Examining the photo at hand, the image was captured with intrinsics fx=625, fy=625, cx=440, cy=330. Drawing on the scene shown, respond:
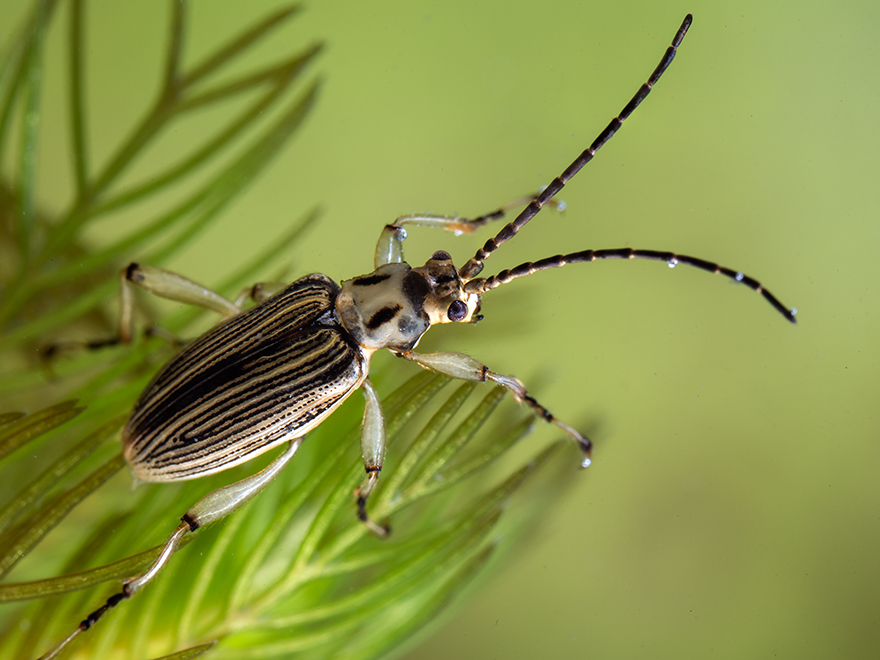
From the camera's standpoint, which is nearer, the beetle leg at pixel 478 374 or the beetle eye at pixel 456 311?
the beetle leg at pixel 478 374

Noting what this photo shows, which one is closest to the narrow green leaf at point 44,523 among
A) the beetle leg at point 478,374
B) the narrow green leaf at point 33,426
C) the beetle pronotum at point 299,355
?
the narrow green leaf at point 33,426

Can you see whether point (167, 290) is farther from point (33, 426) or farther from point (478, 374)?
point (478, 374)

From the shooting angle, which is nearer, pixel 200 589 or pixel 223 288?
pixel 200 589

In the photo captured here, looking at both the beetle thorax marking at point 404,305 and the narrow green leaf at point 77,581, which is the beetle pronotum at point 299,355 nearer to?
the beetle thorax marking at point 404,305

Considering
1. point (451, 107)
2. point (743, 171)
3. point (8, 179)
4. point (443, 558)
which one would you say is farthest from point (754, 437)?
point (8, 179)

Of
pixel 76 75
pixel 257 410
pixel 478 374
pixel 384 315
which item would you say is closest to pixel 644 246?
pixel 478 374

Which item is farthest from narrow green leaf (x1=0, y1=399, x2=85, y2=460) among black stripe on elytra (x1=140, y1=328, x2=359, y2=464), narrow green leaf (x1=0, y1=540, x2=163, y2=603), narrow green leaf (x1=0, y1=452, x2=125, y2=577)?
black stripe on elytra (x1=140, y1=328, x2=359, y2=464)

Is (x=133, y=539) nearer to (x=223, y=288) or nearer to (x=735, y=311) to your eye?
(x=223, y=288)
